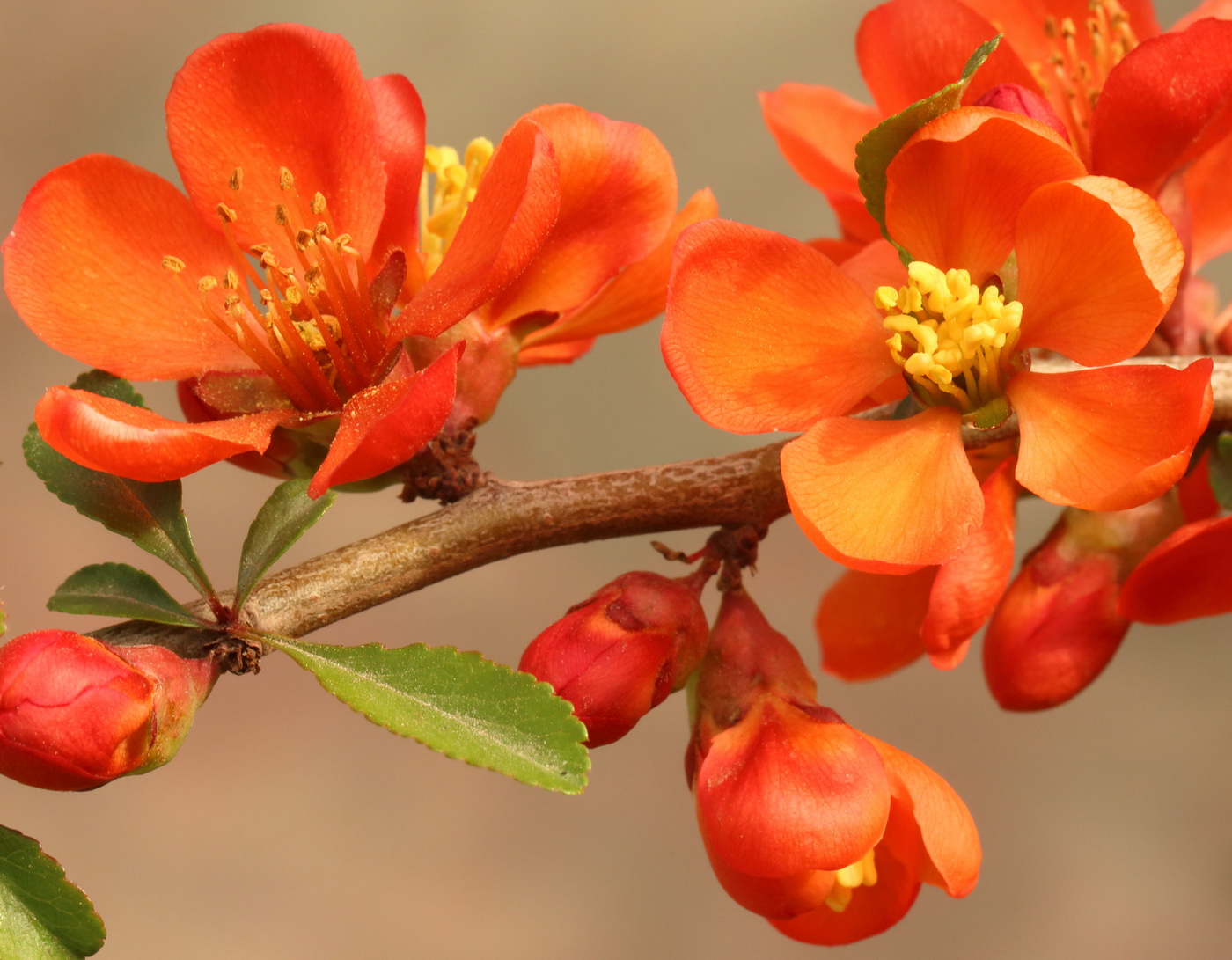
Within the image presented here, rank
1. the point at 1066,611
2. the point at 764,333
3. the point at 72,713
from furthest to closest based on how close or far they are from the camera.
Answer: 1. the point at 1066,611
2. the point at 764,333
3. the point at 72,713

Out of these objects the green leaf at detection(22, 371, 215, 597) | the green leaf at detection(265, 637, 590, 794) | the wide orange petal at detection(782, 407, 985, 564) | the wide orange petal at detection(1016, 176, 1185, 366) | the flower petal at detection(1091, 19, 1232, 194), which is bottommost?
the green leaf at detection(265, 637, 590, 794)

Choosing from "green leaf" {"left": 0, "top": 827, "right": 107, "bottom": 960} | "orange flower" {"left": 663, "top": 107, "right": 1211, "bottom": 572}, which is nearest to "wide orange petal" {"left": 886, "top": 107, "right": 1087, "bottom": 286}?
"orange flower" {"left": 663, "top": 107, "right": 1211, "bottom": 572}

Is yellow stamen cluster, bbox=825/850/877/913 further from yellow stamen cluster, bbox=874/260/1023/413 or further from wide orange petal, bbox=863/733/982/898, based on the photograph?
yellow stamen cluster, bbox=874/260/1023/413

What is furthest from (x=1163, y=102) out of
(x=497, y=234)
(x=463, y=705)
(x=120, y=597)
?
(x=120, y=597)

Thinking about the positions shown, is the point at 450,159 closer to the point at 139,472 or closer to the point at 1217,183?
the point at 139,472

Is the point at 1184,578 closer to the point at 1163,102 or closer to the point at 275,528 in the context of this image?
the point at 1163,102

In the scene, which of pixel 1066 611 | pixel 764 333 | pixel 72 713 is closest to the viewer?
pixel 72 713
